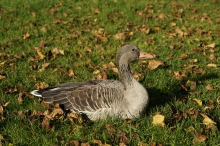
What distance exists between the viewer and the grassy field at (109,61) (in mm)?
3920

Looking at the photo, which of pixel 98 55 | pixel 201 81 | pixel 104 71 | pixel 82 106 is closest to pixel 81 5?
pixel 98 55

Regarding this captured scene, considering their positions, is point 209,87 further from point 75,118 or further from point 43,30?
point 43,30

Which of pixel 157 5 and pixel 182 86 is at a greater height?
A: pixel 157 5

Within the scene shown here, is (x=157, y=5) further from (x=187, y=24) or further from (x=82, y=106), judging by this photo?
(x=82, y=106)

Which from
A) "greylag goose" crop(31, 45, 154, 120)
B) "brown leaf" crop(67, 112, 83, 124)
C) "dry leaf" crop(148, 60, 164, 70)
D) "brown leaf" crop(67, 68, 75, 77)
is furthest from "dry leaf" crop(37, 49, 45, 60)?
"brown leaf" crop(67, 112, 83, 124)

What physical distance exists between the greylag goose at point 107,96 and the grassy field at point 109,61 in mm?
200

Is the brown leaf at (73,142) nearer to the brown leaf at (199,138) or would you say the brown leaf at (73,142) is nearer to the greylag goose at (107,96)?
the greylag goose at (107,96)

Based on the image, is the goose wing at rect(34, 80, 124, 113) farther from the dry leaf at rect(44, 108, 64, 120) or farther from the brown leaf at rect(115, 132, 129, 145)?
the brown leaf at rect(115, 132, 129, 145)

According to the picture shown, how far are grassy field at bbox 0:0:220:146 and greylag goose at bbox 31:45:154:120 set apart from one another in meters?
0.20

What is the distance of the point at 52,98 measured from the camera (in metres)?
4.84

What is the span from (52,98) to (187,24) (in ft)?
21.6

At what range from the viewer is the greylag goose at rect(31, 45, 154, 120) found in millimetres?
4535

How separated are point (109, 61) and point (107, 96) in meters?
2.70

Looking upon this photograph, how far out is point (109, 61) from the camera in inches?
286
